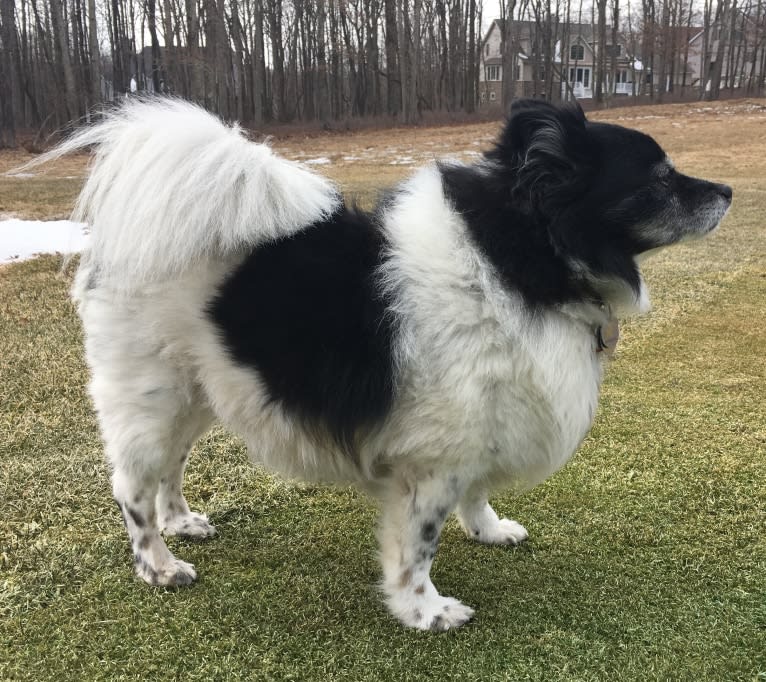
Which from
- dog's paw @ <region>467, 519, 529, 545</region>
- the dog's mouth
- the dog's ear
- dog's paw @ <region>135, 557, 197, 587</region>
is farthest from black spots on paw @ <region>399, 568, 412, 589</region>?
the dog's mouth

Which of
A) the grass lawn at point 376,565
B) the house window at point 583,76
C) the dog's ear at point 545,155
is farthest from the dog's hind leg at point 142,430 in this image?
the house window at point 583,76

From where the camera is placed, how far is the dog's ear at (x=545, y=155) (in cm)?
192

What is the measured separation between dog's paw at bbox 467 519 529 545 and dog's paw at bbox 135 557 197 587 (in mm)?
1077

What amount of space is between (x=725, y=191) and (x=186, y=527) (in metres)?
2.29

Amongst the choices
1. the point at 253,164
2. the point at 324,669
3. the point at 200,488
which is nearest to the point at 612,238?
the point at 253,164

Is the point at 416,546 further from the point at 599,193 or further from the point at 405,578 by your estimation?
the point at 599,193

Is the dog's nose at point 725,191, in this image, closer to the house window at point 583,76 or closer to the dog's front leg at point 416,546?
the dog's front leg at point 416,546

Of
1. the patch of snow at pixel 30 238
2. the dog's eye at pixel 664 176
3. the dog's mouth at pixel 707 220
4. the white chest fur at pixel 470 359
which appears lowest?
the patch of snow at pixel 30 238

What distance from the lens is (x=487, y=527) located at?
2590 mm

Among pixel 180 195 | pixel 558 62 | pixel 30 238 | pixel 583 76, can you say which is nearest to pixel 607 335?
pixel 180 195

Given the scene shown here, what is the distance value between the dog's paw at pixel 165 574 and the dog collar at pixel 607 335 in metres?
1.61

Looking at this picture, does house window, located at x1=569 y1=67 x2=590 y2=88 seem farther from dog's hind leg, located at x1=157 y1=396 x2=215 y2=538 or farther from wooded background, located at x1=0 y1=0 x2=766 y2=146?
dog's hind leg, located at x1=157 y1=396 x2=215 y2=538

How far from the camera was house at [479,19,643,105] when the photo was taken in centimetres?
4222

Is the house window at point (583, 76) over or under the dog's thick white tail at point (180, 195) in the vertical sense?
over
